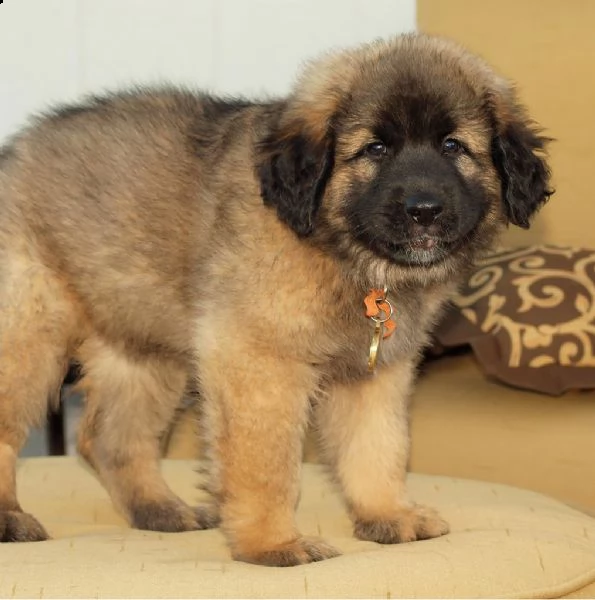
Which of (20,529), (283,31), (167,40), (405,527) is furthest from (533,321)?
(167,40)

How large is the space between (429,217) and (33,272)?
1227mm

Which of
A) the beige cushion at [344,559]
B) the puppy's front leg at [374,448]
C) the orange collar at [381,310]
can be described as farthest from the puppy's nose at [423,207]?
the beige cushion at [344,559]

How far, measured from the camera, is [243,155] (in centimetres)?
311

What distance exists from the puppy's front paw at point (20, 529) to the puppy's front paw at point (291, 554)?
Answer: 0.57 meters

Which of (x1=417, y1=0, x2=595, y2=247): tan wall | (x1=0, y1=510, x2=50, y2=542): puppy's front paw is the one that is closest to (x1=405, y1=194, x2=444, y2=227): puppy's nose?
(x1=0, y1=510, x2=50, y2=542): puppy's front paw

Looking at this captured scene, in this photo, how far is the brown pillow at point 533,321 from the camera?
3.63 metres

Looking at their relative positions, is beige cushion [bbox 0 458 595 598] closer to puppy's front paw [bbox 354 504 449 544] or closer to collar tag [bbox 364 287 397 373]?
puppy's front paw [bbox 354 504 449 544]

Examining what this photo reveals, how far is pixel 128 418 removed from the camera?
359 centimetres

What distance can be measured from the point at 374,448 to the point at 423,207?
0.79 metres

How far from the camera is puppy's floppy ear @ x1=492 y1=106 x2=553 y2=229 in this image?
2930 millimetres

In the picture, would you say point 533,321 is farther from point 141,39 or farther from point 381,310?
point 141,39

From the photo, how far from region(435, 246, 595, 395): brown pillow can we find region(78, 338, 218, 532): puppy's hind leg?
940 mm

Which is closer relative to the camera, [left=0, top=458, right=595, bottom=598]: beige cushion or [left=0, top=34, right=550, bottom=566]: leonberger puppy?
[left=0, top=458, right=595, bottom=598]: beige cushion

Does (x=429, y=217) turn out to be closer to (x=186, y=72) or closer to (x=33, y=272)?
(x=33, y=272)
